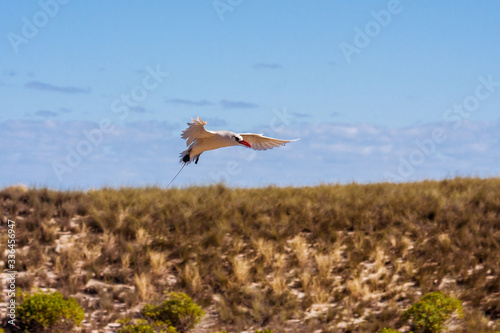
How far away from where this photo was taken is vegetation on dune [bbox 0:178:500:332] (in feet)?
42.8

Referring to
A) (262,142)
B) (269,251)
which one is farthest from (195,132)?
(269,251)

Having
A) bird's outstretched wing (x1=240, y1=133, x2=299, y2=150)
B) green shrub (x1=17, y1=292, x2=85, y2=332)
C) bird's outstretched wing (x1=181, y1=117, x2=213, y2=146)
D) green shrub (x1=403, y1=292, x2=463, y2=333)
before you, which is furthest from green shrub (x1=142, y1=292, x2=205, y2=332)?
bird's outstretched wing (x1=181, y1=117, x2=213, y2=146)

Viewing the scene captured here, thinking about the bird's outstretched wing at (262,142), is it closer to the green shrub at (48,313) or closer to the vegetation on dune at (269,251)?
the vegetation on dune at (269,251)

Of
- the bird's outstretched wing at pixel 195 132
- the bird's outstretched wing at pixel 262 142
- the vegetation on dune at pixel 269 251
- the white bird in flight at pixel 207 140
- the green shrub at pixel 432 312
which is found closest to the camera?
the white bird in flight at pixel 207 140

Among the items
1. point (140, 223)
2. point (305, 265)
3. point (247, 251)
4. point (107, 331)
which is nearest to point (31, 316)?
point (107, 331)

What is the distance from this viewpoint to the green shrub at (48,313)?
37.7 ft

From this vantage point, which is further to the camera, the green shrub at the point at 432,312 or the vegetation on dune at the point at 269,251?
the vegetation on dune at the point at 269,251

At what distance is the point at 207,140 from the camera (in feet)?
→ 23.0

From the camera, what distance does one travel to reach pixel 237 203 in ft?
55.0

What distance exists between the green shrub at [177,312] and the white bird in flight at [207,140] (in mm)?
5498

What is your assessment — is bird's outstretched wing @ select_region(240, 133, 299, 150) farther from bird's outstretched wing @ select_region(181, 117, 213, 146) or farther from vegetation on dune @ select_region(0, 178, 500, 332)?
vegetation on dune @ select_region(0, 178, 500, 332)

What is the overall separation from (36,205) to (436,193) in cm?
1252

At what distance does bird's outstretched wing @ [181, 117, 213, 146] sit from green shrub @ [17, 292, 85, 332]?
629 centimetres

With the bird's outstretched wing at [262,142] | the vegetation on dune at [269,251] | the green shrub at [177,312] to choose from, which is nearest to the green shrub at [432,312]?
the vegetation on dune at [269,251]
